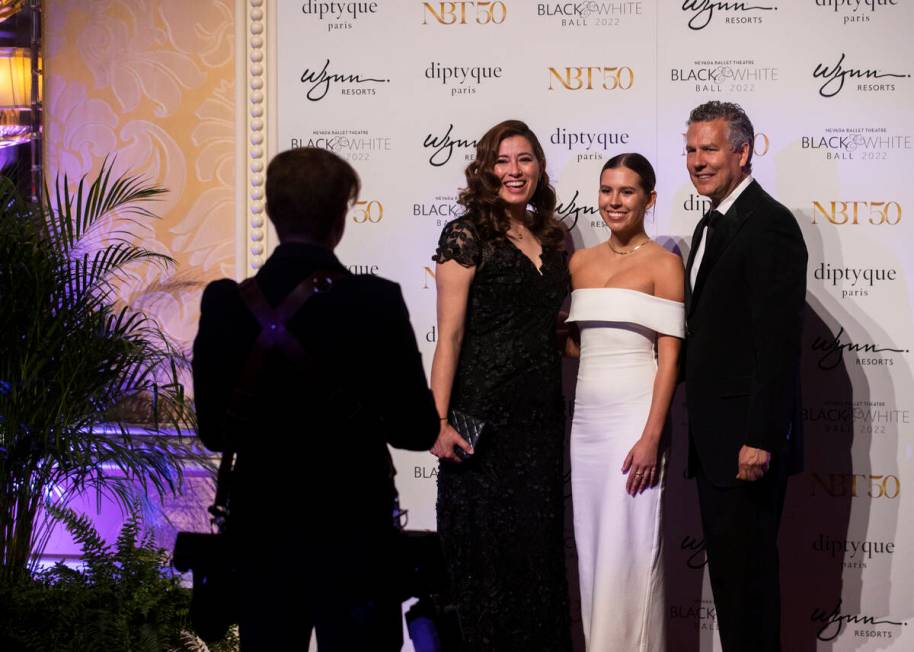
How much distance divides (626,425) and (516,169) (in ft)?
3.21

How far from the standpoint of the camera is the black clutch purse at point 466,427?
134 inches

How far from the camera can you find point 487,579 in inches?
135

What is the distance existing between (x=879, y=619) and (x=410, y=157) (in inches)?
111

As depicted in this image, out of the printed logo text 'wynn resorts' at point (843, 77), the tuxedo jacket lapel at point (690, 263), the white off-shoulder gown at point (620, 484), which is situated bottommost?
the white off-shoulder gown at point (620, 484)

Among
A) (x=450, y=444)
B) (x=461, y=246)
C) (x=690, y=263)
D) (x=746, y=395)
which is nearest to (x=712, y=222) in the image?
(x=690, y=263)

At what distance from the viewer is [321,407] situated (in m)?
2.09

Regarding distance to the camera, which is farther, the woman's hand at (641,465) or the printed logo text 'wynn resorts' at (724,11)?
the printed logo text 'wynn resorts' at (724,11)

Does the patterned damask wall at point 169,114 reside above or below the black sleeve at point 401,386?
above

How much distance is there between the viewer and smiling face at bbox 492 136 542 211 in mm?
3568

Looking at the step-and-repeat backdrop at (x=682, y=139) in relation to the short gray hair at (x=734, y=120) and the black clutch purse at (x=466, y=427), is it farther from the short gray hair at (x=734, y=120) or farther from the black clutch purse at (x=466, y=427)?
the black clutch purse at (x=466, y=427)

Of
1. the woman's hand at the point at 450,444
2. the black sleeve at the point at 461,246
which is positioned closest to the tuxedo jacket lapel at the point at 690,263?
the black sleeve at the point at 461,246

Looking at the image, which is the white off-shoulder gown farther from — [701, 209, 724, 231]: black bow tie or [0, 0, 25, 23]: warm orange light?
[0, 0, 25, 23]: warm orange light

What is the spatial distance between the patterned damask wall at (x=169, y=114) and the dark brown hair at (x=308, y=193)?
245 cm

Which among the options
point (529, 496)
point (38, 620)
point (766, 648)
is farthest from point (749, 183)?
point (38, 620)
